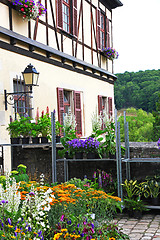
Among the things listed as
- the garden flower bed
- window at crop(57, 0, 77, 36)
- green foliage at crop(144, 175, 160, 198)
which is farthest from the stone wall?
window at crop(57, 0, 77, 36)

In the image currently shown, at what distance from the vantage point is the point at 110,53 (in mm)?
14648

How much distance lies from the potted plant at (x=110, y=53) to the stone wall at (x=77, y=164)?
25.0ft

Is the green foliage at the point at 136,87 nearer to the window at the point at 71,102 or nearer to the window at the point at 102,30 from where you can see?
the window at the point at 102,30

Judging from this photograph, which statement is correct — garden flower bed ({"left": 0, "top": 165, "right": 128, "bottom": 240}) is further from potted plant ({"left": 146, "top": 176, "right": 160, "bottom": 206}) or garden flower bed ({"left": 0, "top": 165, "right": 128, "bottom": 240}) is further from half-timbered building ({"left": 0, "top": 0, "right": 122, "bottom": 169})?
half-timbered building ({"left": 0, "top": 0, "right": 122, "bottom": 169})

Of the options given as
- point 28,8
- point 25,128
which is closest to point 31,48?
point 28,8

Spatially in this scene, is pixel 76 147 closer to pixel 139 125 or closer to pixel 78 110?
pixel 78 110

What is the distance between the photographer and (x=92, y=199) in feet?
15.1

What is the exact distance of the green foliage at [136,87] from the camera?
4812 cm

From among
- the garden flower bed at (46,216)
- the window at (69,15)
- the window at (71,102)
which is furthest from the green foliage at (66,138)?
the window at (69,15)

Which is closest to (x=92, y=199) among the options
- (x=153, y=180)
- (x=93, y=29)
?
(x=153, y=180)

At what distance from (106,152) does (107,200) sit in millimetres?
2049

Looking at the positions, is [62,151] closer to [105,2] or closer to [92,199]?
[92,199]

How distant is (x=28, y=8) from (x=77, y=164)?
3.60m

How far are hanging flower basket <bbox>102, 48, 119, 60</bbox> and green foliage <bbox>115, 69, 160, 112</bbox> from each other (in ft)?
108
